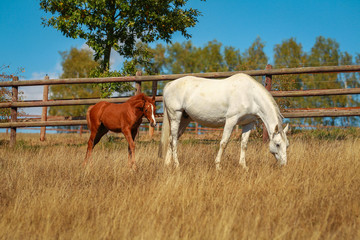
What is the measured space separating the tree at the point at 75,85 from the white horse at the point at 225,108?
1141 inches

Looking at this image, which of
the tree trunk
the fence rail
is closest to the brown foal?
the fence rail

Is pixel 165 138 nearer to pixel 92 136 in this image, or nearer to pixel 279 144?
pixel 92 136

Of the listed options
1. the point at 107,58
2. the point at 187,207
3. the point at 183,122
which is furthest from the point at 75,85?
the point at 187,207

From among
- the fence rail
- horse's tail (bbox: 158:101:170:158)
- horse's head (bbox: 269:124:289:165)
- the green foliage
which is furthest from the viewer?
the green foliage

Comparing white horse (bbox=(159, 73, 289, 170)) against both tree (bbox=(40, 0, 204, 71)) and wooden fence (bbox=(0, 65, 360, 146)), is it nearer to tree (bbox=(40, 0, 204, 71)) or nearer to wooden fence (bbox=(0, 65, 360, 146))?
wooden fence (bbox=(0, 65, 360, 146))

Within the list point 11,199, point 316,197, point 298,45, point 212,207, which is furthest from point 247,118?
point 298,45

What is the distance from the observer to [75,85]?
119 feet

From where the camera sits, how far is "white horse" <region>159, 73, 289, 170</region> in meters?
5.63

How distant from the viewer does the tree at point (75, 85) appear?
114ft

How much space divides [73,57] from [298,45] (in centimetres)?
2447

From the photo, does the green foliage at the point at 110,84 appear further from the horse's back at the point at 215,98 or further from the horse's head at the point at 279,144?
the horse's head at the point at 279,144

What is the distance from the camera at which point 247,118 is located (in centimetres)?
591

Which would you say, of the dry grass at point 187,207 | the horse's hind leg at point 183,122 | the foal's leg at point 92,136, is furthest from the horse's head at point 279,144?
the foal's leg at point 92,136

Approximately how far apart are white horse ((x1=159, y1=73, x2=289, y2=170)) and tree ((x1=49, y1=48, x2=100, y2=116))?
2897cm
